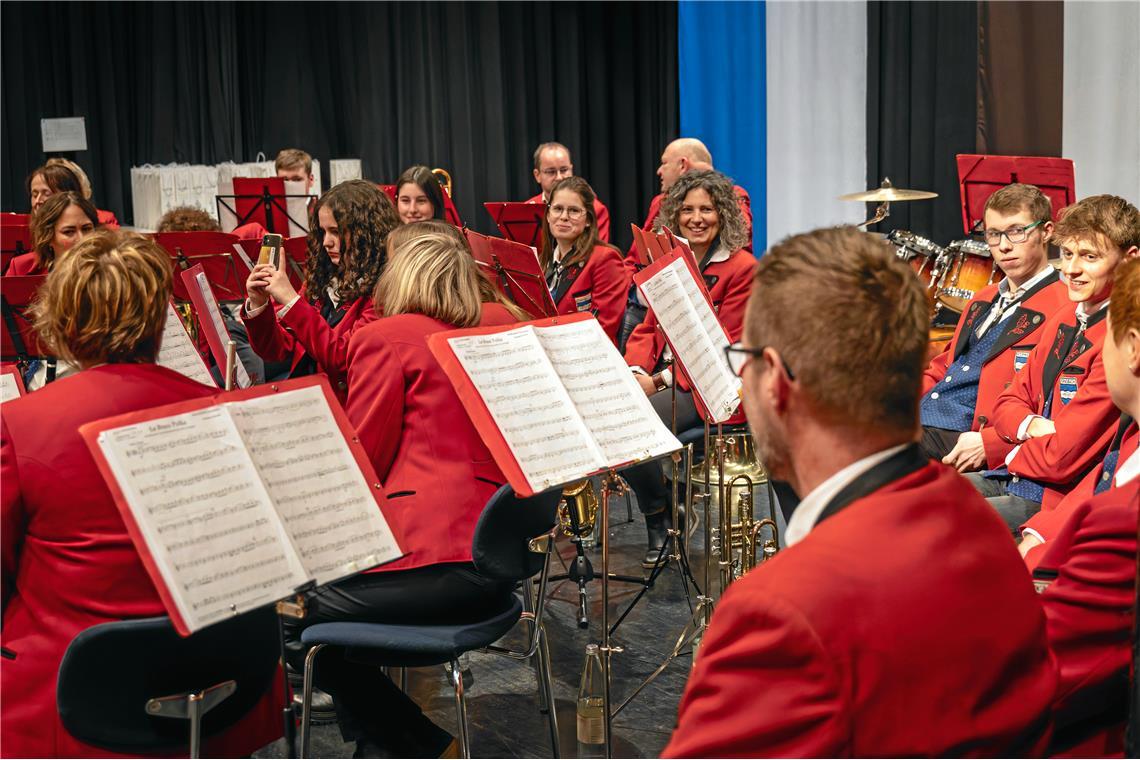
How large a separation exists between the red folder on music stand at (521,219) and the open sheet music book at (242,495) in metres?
3.55

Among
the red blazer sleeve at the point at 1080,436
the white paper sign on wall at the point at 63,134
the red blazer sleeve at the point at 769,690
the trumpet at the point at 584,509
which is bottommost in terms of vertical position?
the trumpet at the point at 584,509

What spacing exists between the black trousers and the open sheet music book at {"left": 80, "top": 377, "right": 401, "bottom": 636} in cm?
50

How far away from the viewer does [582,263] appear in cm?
498

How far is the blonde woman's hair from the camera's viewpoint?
9.36 ft

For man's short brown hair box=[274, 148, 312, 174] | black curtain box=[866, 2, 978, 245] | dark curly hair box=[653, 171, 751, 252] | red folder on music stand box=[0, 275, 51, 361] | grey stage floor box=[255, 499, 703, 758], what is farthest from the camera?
man's short brown hair box=[274, 148, 312, 174]

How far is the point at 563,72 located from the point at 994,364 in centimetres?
Result: 659

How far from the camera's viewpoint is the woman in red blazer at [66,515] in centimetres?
194

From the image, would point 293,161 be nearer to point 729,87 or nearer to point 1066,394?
point 729,87

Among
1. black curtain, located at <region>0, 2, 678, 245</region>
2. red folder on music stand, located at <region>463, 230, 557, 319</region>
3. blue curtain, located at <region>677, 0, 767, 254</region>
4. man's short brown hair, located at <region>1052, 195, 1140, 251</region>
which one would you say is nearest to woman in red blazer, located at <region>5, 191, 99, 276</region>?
red folder on music stand, located at <region>463, 230, 557, 319</region>

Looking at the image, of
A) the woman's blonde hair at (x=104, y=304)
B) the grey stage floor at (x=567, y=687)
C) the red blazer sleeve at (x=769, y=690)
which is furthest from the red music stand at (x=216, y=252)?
the red blazer sleeve at (x=769, y=690)

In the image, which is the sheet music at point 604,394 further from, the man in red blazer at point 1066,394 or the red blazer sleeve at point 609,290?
the red blazer sleeve at point 609,290

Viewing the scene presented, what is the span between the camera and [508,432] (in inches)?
92.0

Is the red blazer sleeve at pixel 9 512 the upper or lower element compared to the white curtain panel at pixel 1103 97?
lower

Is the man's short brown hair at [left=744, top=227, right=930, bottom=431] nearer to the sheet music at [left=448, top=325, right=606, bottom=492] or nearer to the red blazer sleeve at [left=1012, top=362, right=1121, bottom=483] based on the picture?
the sheet music at [left=448, top=325, right=606, bottom=492]
